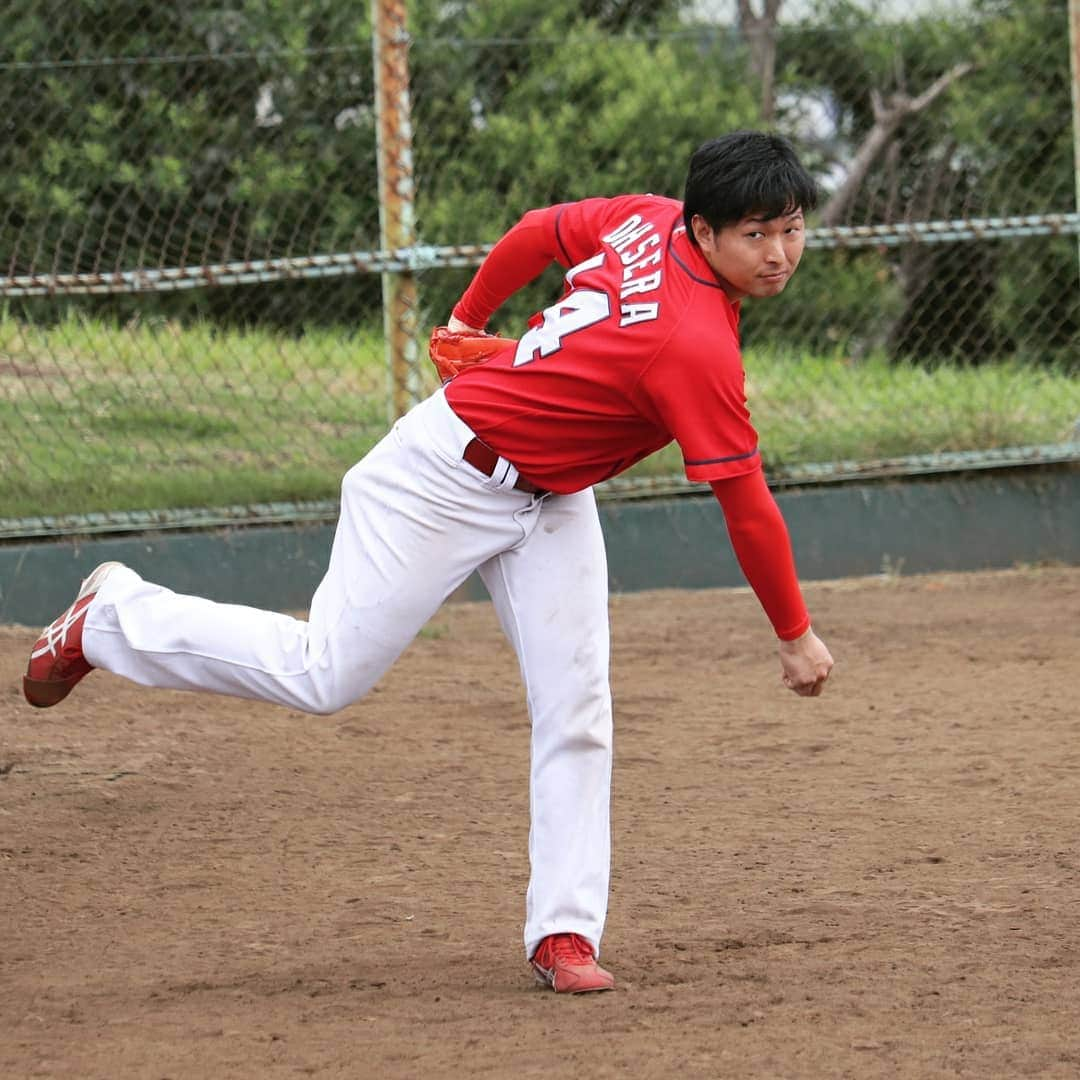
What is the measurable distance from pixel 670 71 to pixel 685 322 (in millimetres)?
6255

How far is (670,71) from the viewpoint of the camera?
9.02m

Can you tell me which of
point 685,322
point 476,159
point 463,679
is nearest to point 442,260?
point 476,159

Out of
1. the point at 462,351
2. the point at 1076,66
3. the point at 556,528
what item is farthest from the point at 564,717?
the point at 1076,66

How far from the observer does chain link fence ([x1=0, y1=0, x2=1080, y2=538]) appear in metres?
7.33

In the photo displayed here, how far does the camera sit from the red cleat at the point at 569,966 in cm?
331

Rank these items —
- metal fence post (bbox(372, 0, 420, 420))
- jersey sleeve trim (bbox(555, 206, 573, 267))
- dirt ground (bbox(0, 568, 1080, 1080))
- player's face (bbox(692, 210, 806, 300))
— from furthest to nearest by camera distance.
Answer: metal fence post (bbox(372, 0, 420, 420)) → jersey sleeve trim (bbox(555, 206, 573, 267)) → player's face (bbox(692, 210, 806, 300)) → dirt ground (bbox(0, 568, 1080, 1080))

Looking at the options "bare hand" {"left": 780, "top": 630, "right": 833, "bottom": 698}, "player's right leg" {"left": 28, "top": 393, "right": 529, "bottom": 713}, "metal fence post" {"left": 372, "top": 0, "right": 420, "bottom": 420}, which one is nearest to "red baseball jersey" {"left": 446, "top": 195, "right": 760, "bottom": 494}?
"player's right leg" {"left": 28, "top": 393, "right": 529, "bottom": 713}

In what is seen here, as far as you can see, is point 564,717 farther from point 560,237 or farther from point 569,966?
point 560,237

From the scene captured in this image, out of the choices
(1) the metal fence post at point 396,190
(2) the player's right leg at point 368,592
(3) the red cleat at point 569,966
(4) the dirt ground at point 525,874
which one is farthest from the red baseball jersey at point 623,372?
(1) the metal fence post at point 396,190

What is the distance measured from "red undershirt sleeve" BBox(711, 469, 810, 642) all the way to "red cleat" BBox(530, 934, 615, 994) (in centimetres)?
74

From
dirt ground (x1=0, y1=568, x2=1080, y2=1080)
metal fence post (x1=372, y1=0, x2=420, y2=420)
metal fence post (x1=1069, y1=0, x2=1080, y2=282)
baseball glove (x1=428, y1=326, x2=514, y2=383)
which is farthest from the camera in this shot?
metal fence post (x1=1069, y1=0, x2=1080, y2=282)

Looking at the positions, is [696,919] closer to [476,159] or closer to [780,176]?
[780,176]

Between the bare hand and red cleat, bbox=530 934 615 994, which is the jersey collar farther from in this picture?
red cleat, bbox=530 934 615 994

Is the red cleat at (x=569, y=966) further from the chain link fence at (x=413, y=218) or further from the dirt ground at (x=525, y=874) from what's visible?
the chain link fence at (x=413, y=218)
